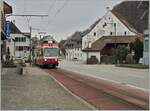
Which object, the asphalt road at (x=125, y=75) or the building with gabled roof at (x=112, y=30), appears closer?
the asphalt road at (x=125, y=75)

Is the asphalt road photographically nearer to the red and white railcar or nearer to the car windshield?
the red and white railcar

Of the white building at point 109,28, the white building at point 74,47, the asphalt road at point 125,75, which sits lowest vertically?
the asphalt road at point 125,75

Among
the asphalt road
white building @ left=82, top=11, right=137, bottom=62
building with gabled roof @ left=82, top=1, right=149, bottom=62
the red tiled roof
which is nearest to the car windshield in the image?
the asphalt road

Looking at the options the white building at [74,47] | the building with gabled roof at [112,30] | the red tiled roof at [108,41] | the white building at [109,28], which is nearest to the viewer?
the red tiled roof at [108,41]

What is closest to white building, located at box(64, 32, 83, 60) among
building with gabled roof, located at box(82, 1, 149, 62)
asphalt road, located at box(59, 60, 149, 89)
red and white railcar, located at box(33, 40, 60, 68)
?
building with gabled roof, located at box(82, 1, 149, 62)

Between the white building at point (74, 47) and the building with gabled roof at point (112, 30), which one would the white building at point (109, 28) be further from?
the white building at point (74, 47)

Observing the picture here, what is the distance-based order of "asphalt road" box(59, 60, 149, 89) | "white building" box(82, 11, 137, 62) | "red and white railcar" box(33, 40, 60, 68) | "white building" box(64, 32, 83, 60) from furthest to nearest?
"white building" box(64, 32, 83, 60)
"white building" box(82, 11, 137, 62)
"red and white railcar" box(33, 40, 60, 68)
"asphalt road" box(59, 60, 149, 89)

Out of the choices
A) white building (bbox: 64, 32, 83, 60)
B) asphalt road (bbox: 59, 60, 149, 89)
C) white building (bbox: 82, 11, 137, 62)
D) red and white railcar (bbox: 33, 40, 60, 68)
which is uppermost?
white building (bbox: 82, 11, 137, 62)

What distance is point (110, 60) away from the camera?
9762 cm

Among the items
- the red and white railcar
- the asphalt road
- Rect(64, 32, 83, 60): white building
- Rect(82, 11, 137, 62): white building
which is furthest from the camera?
Rect(64, 32, 83, 60): white building

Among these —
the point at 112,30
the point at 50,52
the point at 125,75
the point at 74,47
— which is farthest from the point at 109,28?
the point at 125,75

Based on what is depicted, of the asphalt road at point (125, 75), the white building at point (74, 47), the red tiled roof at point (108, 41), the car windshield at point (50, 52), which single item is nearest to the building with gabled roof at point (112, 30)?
the red tiled roof at point (108, 41)

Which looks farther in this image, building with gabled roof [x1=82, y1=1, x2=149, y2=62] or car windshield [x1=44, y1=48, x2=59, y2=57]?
building with gabled roof [x1=82, y1=1, x2=149, y2=62]

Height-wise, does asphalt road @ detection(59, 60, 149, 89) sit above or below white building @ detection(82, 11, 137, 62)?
below
